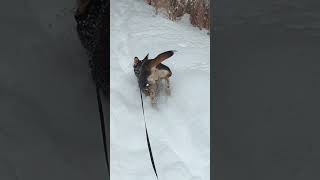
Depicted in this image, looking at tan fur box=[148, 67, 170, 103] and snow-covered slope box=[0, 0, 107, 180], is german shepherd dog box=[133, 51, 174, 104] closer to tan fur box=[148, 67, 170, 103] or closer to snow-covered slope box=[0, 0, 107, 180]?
tan fur box=[148, 67, 170, 103]

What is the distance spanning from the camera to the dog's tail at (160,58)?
4.36ft

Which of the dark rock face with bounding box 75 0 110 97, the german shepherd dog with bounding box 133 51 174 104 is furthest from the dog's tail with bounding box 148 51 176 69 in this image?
the dark rock face with bounding box 75 0 110 97

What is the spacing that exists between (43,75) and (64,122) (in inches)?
4.9

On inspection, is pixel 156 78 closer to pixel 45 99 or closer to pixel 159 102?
pixel 159 102

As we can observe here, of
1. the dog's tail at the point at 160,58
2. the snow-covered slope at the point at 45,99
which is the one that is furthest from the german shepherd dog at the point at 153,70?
the snow-covered slope at the point at 45,99

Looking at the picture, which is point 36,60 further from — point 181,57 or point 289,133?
point 289,133

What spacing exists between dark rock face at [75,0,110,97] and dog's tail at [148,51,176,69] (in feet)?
0.36

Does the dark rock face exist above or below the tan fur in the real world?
above

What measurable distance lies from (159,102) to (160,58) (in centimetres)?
11

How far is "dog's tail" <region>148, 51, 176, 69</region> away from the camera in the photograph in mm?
1330

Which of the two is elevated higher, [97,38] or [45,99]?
[97,38]

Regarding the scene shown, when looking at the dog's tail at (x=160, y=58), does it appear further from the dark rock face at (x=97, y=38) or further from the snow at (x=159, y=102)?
the dark rock face at (x=97, y=38)

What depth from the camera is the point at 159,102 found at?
134 cm

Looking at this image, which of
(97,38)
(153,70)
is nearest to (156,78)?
(153,70)
